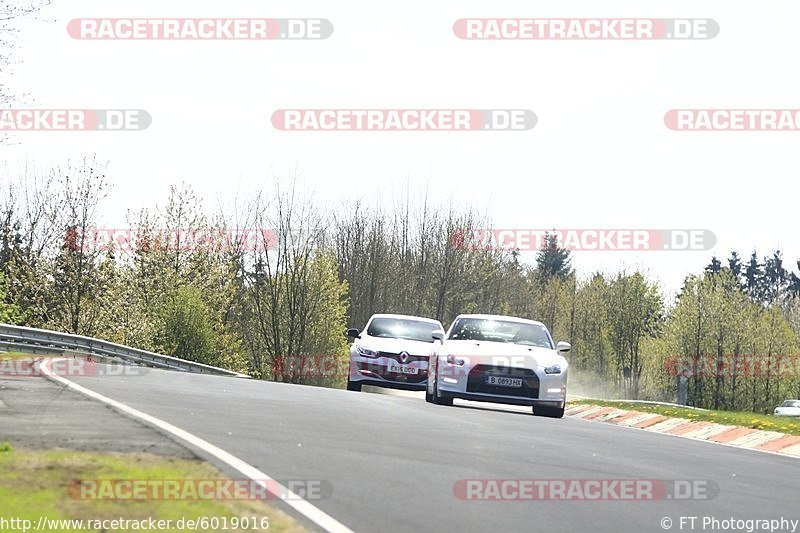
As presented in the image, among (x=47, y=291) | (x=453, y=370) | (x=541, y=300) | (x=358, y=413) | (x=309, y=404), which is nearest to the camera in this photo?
(x=358, y=413)

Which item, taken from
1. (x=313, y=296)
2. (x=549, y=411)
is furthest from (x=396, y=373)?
(x=313, y=296)

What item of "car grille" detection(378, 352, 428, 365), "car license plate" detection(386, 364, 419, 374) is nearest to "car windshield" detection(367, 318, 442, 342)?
"car grille" detection(378, 352, 428, 365)

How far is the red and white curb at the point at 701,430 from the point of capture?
14.8m

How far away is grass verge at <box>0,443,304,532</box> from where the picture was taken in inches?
233

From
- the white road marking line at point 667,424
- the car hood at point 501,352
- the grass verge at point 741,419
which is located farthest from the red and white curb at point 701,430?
the car hood at point 501,352

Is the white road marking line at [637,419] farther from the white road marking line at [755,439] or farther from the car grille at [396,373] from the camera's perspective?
the car grille at [396,373]

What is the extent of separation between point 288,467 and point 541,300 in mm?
86793

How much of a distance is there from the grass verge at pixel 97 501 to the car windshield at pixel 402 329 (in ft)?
52.6

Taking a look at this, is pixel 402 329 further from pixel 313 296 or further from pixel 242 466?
pixel 313 296

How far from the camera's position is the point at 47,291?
58.7 metres

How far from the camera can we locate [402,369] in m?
22.6

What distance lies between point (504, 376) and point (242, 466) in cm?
1022

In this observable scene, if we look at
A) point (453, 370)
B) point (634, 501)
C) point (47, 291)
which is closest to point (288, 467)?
point (634, 501)

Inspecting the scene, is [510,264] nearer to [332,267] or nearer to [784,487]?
[332,267]
